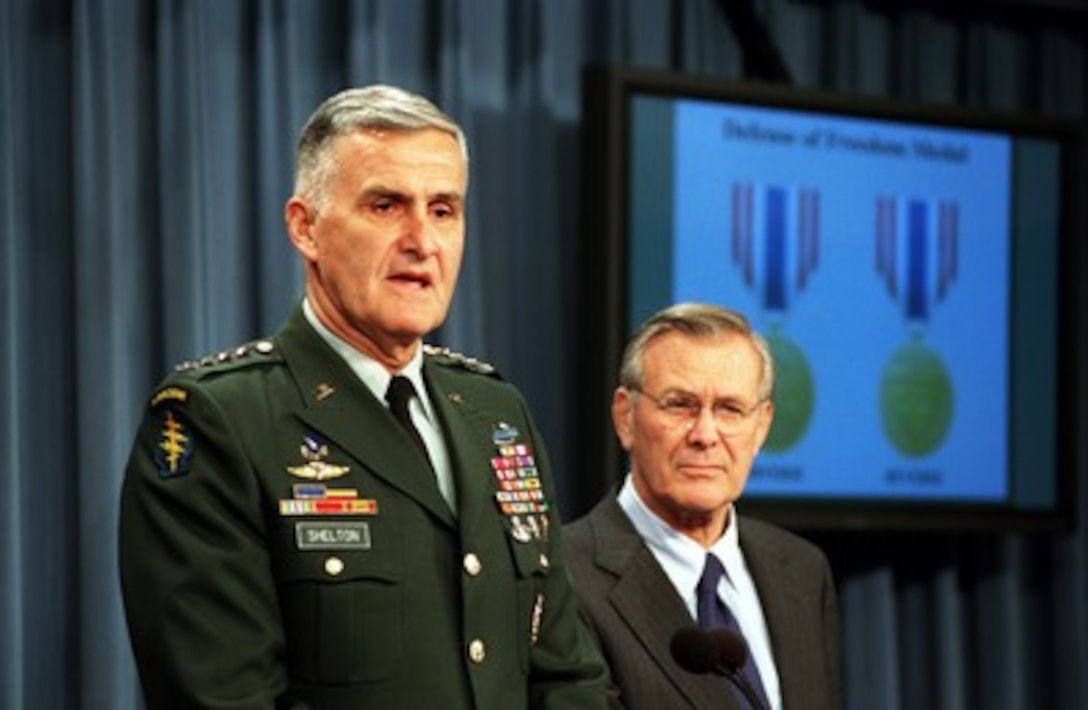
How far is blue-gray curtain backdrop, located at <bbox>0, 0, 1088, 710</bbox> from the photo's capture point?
4.72 meters

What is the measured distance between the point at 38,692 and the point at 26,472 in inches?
17.8

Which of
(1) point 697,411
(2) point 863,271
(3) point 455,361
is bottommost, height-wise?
(1) point 697,411

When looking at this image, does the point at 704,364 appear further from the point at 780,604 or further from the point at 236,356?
the point at 236,356

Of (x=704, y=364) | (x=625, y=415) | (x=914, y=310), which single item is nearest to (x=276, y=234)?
(x=625, y=415)

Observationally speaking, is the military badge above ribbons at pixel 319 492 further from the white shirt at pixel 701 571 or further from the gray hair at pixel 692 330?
the gray hair at pixel 692 330

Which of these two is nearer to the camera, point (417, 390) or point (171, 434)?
point (171, 434)

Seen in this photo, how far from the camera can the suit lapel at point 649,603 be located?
3.71 metres

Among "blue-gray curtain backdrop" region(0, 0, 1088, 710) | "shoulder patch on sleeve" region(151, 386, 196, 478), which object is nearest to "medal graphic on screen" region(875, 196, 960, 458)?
"blue-gray curtain backdrop" region(0, 0, 1088, 710)

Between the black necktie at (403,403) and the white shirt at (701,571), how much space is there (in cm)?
113

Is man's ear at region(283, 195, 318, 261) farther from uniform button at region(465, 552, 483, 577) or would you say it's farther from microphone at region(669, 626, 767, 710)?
microphone at region(669, 626, 767, 710)

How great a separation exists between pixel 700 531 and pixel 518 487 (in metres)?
1.11

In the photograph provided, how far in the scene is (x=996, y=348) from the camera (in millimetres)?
5957

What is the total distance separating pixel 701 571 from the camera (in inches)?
154

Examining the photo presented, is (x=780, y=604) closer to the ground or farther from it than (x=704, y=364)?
closer to the ground
